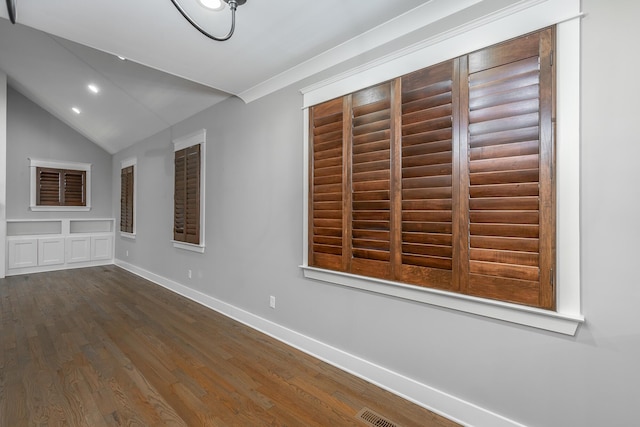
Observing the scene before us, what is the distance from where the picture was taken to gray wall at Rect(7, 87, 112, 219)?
5751 mm

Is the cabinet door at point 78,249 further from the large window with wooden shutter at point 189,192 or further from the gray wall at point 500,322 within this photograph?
the gray wall at point 500,322

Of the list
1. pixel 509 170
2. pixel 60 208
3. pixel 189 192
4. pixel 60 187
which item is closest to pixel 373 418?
pixel 509 170

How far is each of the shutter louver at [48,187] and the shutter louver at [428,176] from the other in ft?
24.0

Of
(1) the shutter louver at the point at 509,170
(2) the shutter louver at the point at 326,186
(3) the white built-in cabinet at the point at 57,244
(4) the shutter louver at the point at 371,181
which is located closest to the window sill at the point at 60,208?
(3) the white built-in cabinet at the point at 57,244

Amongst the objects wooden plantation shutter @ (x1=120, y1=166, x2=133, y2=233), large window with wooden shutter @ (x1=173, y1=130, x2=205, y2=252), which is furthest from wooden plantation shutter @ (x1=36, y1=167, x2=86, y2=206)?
large window with wooden shutter @ (x1=173, y1=130, x2=205, y2=252)

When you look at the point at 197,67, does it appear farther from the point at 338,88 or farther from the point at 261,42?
the point at 338,88

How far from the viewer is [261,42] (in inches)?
90.7

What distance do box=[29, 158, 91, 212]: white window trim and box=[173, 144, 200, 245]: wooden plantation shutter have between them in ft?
11.8

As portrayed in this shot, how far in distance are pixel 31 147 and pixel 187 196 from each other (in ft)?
14.2

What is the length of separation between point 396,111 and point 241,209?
2.02 metres

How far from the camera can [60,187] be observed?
6250 millimetres

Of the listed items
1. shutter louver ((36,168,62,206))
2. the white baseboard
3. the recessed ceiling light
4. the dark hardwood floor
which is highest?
the recessed ceiling light

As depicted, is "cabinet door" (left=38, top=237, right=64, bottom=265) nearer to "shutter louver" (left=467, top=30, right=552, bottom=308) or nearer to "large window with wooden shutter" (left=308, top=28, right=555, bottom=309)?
"large window with wooden shutter" (left=308, top=28, right=555, bottom=309)

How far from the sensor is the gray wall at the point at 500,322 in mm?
1328
